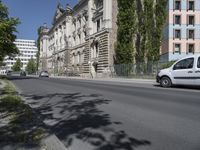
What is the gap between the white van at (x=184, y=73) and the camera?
58.4 feet

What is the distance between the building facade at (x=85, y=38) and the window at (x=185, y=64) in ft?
96.4

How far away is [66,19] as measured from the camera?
76.3 meters

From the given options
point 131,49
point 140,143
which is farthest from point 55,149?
point 131,49

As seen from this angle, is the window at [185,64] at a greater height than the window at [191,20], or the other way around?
the window at [191,20]

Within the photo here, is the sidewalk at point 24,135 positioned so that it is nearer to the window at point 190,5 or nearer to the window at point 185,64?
the window at point 185,64

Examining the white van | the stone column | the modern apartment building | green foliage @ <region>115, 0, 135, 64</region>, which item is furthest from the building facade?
the white van

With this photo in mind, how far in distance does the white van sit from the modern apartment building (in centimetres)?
4210

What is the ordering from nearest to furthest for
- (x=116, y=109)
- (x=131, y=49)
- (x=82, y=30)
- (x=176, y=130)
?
(x=176, y=130)
(x=116, y=109)
(x=131, y=49)
(x=82, y=30)

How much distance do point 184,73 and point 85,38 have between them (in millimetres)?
42604

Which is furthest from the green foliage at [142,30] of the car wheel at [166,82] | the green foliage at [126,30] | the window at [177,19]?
the car wheel at [166,82]

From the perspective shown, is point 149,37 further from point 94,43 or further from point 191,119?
point 191,119

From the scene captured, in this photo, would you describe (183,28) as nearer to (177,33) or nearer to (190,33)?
(177,33)

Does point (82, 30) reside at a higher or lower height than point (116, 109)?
higher

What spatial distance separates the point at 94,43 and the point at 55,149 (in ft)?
167
